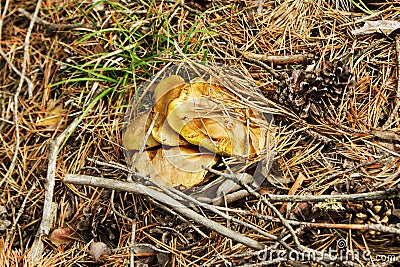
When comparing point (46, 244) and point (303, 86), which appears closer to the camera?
point (303, 86)

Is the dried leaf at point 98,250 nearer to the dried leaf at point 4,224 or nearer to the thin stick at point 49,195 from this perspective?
the thin stick at point 49,195

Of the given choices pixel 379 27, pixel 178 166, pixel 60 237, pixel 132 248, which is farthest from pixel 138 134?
pixel 379 27

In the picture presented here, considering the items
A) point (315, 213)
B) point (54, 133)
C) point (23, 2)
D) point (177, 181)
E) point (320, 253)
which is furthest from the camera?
point (23, 2)

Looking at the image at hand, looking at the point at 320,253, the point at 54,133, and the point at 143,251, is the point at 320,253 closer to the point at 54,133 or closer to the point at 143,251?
the point at 143,251

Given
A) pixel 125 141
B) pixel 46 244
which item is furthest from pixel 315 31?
pixel 46 244

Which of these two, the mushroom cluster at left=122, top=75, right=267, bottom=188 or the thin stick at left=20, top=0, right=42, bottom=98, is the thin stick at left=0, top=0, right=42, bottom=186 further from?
the mushroom cluster at left=122, top=75, right=267, bottom=188

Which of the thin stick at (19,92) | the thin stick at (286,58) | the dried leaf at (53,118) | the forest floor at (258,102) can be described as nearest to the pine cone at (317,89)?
the forest floor at (258,102)

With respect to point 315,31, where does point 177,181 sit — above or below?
below

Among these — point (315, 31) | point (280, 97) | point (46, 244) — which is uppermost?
point (315, 31)
